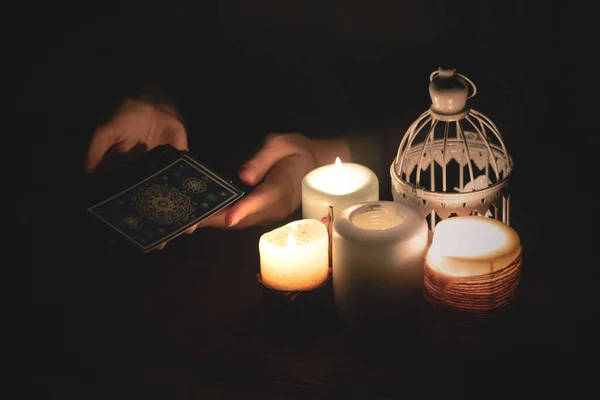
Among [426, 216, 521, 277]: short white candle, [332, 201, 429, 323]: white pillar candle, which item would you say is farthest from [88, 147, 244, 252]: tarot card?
[426, 216, 521, 277]: short white candle

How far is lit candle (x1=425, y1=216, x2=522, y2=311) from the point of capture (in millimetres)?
A: 983

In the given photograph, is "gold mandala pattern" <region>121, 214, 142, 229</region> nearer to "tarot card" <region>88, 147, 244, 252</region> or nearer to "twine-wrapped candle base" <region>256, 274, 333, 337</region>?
"tarot card" <region>88, 147, 244, 252</region>

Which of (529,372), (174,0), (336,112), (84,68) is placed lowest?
(529,372)

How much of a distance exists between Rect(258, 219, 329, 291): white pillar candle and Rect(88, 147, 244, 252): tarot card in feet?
0.67

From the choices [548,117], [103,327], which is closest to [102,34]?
[103,327]

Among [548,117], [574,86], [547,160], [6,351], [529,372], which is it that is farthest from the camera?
[574,86]

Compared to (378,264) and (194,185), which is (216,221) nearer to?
(194,185)

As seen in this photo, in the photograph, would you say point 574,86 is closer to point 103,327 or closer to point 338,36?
point 338,36

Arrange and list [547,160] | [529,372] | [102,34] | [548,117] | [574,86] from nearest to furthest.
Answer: [529,372] < [547,160] < [548,117] < [574,86] < [102,34]

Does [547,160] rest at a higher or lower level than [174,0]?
Result: lower

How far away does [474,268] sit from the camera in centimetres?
98

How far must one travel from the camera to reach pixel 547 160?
1486 mm

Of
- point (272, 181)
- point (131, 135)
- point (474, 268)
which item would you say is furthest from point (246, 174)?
point (474, 268)

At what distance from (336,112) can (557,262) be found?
846 millimetres
